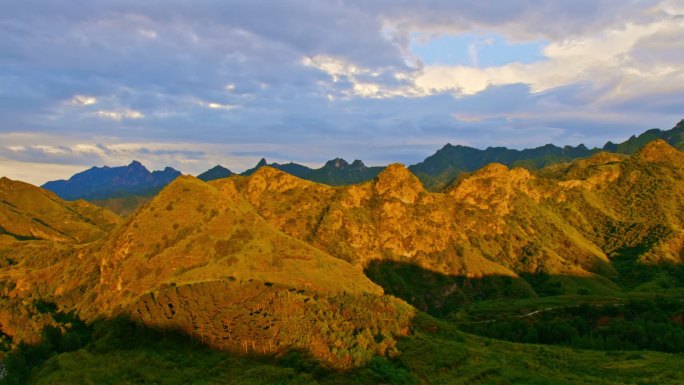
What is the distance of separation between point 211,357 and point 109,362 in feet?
59.9

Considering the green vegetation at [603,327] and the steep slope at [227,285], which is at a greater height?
the steep slope at [227,285]

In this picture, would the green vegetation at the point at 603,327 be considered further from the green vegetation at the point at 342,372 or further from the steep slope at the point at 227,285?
the steep slope at the point at 227,285

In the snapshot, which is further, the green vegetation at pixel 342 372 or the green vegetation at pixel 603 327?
the green vegetation at pixel 603 327

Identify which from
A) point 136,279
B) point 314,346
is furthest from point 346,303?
point 136,279

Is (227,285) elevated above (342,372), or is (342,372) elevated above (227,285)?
(227,285)

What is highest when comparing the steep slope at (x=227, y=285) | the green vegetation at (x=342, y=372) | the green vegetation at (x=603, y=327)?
the steep slope at (x=227, y=285)

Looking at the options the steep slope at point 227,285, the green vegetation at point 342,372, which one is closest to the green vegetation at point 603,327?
the green vegetation at point 342,372

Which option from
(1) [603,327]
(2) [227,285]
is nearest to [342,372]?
(2) [227,285]

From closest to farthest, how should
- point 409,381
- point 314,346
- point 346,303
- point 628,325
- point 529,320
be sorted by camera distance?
point 409,381
point 314,346
point 346,303
point 628,325
point 529,320

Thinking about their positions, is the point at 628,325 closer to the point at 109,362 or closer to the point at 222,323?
the point at 222,323

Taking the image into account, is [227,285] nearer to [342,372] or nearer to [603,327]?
[342,372]

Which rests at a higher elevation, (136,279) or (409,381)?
(136,279)

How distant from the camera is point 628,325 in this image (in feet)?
462

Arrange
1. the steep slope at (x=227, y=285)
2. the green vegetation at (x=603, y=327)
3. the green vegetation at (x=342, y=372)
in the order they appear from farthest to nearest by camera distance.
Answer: the green vegetation at (x=603, y=327) < the steep slope at (x=227, y=285) < the green vegetation at (x=342, y=372)
